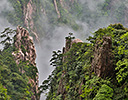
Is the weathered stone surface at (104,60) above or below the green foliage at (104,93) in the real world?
above

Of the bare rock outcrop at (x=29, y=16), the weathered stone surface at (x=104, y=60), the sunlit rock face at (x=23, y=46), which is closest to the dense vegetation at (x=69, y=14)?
the bare rock outcrop at (x=29, y=16)

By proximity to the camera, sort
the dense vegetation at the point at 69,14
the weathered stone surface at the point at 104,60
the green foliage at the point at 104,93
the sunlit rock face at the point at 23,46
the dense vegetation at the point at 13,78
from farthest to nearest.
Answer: the dense vegetation at the point at 69,14 → the sunlit rock face at the point at 23,46 → the dense vegetation at the point at 13,78 → the weathered stone surface at the point at 104,60 → the green foliage at the point at 104,93

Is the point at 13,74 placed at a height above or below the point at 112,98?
above

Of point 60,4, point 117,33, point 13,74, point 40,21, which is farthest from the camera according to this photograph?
point 60,4

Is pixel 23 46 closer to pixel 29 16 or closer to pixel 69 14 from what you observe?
pixel 29 16

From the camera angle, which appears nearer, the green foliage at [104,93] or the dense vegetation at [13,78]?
the green foliage at [104,93]

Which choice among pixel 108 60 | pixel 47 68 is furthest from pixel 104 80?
pixel 47 68

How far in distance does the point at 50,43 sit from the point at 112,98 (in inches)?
2857

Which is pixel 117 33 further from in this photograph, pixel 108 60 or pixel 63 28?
pixel 63 28

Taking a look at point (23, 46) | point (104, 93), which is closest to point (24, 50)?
point (23, 46)

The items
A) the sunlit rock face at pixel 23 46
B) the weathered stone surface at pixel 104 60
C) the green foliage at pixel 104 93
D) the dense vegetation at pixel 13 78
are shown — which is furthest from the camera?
the sunlit rock face at pixel 23 46

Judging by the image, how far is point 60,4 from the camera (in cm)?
9119

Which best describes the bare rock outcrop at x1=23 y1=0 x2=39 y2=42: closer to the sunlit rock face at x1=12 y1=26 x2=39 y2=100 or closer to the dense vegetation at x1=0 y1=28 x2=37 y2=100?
the sunlit rock face at x1=12 y1=26 x2=39 y2=100

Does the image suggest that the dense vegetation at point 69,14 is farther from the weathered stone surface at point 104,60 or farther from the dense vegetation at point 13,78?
the weathered stone surface at point 104,60
